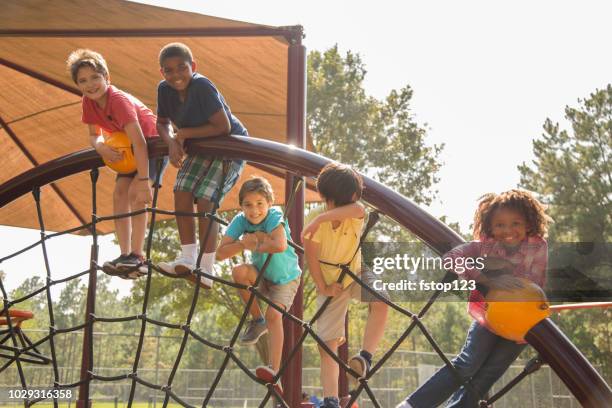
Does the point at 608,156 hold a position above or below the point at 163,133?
above

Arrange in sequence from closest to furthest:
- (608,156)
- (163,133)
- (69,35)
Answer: (163,133)
(69,35)
(608,156)

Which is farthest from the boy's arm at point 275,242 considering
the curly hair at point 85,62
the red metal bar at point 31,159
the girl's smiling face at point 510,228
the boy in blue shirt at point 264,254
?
the red metal bar at point 31,159

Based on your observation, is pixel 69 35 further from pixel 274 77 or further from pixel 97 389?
pixel 97 389

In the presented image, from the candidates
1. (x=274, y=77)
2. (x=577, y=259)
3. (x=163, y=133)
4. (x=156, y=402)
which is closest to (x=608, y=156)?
(x=577, y=259)

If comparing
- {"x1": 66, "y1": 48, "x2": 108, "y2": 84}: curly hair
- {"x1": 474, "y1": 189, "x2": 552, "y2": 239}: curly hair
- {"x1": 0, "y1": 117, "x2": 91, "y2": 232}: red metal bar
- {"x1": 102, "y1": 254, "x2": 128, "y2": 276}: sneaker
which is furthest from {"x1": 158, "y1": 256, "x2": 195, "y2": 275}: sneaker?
{"x1": 0, "y1": 117, "x2": 91, "y2": 232}: red metal bar

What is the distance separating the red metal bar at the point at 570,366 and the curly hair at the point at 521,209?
306 mm

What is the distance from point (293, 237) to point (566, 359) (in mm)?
1770

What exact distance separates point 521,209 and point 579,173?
22.0m

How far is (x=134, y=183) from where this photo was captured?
10.3 ft

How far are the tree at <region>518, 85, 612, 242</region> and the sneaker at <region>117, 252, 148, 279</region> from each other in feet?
66.5

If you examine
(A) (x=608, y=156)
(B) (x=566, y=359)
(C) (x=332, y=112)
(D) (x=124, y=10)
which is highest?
(C) (x=332, y=112)

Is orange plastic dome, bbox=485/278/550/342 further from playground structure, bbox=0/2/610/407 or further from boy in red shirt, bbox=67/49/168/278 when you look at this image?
boy in red shirt, bbox=67/49/168/278

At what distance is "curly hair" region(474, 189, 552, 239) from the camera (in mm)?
2293

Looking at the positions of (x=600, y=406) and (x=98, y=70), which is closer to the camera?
(x=600, y=406)
